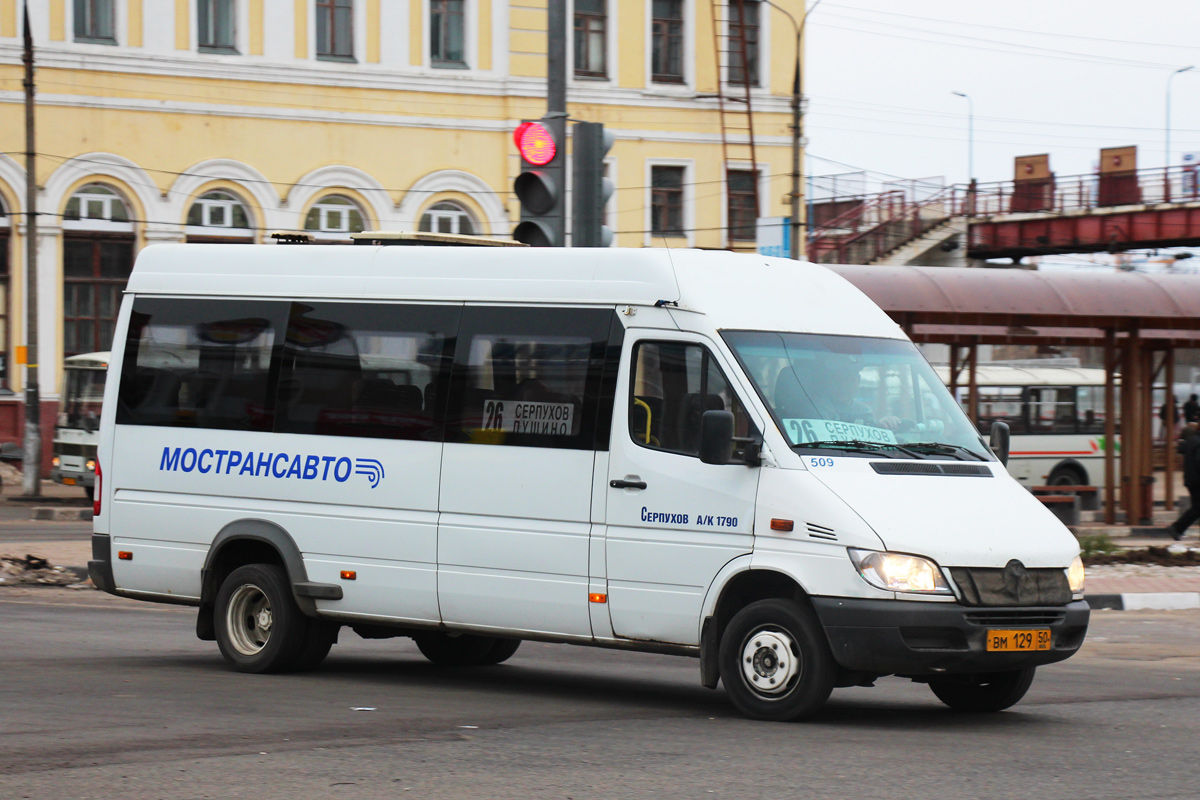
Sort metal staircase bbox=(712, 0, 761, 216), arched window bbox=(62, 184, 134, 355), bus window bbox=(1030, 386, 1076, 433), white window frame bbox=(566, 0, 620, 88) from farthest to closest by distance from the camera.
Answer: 1. metal staircase bbox=(712, 0, 761, 216)
2. white window frame bbox=(566, 0, 620, 88)
3. bus window bbox=(1030, 386, 1076, 433)
4. arched window bbox=(62, 184, 134, 355)

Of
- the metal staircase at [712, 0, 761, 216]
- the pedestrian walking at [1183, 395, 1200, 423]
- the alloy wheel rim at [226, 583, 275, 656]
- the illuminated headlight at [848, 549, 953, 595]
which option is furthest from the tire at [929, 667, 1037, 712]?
the metal staircase at [712, 0, 761, 216]

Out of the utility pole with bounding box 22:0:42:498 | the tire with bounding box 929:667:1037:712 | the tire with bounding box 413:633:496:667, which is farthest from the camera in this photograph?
the utility pole with bounding box 22:0:42:498

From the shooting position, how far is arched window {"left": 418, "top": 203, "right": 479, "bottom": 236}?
37.2 m

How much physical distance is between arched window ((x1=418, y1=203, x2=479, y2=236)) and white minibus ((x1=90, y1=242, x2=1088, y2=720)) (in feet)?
86.0

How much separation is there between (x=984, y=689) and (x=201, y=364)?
5.21 meters

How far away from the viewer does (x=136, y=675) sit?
398 inches

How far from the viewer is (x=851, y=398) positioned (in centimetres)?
883

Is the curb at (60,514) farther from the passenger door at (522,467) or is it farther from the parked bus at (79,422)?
the passenger door at (522,467)

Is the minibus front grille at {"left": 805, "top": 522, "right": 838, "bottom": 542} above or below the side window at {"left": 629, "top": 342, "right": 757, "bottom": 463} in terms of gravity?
below

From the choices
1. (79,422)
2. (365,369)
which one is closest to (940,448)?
(365,369)

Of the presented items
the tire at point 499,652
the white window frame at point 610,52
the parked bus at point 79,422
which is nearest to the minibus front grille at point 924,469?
the tire at point 499,652

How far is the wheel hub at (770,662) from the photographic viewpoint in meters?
8.32

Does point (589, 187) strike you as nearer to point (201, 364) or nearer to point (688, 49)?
point (201, 364)

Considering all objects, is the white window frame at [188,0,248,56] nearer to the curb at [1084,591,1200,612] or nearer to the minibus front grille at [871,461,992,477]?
the curb at [1084,591,1200,612]
